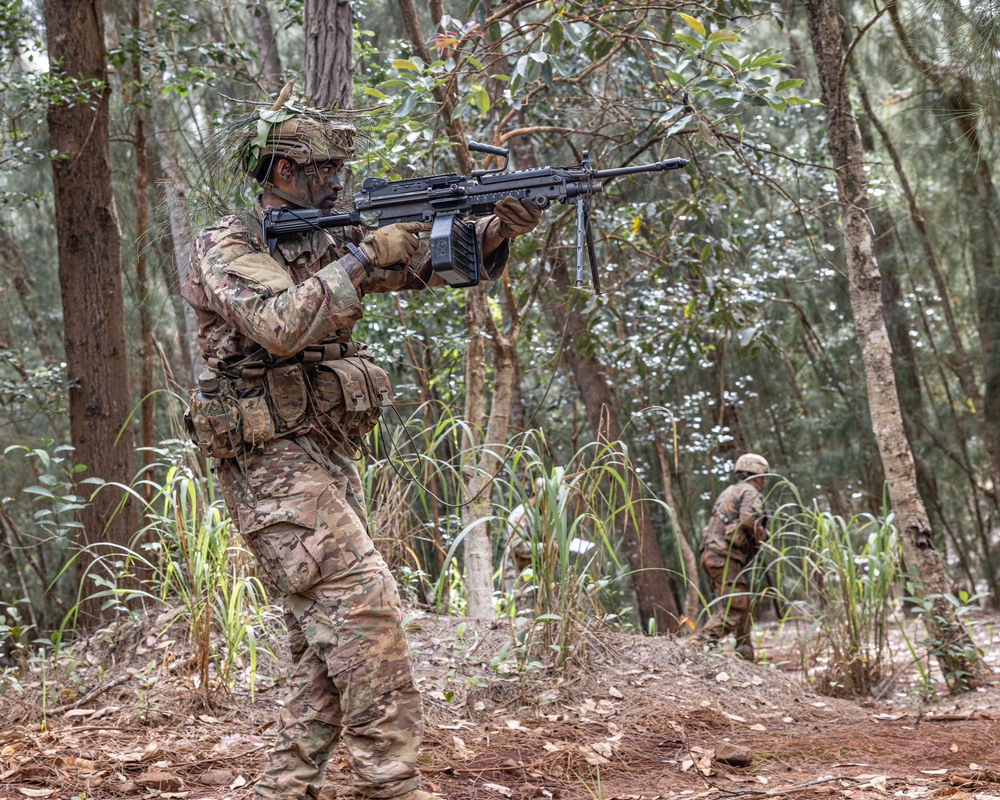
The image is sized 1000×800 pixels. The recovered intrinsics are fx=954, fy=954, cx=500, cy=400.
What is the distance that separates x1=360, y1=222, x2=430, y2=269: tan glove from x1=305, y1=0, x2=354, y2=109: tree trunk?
6.22 ft

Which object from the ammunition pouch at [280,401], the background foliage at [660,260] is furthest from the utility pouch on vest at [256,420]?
the background foliage at [660,260]

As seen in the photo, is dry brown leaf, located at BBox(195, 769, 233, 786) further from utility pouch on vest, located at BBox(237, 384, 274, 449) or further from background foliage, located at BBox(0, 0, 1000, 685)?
utility pouch on vest, located at BBox(237, 384, 274, 449)

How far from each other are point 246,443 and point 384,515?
1924mm

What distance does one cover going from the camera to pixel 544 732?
3.49 m

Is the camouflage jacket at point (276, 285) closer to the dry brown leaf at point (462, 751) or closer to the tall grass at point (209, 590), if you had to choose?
the tall grass at point (209, 590)

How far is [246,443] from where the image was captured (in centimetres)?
259

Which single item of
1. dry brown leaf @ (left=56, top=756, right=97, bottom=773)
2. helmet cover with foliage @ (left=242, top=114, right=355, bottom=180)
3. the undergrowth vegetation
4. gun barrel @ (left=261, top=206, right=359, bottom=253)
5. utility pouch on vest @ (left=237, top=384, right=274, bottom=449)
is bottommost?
dry brown leaf @ (left=56, top=756, right=97, bottom=773)

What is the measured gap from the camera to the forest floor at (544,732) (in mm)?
2951

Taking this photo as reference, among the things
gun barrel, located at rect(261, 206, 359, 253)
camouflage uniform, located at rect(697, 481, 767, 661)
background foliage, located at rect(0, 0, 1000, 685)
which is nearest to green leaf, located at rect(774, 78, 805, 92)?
background foliage, located at rect(0, 0, 1000, 685)

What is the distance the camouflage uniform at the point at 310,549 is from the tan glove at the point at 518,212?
445 millimetres

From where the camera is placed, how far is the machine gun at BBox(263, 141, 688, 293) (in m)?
2.67

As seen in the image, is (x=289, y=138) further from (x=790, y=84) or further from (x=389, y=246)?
(x=790, y=84)

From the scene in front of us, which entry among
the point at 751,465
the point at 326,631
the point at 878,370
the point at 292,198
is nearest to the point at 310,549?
the point at 326,631

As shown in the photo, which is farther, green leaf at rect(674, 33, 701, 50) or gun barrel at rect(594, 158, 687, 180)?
green leaf at rect(674, 33, 701, 50)
